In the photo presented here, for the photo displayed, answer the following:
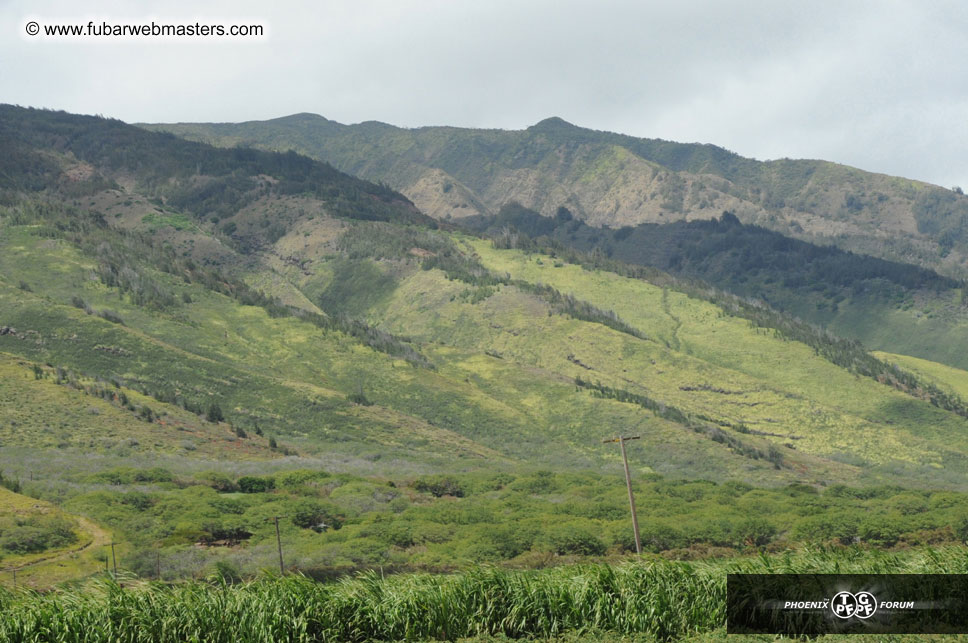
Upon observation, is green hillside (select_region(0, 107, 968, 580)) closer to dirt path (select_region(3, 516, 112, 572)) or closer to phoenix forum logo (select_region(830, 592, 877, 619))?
dirt path (select_region(3, 516, 112, 572))

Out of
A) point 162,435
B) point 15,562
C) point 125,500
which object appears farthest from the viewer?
point 162,435

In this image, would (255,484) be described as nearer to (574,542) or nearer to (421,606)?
(574,542)

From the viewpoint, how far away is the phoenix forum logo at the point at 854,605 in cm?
3109

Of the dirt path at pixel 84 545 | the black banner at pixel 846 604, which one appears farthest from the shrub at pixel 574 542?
the black banner at pixel 846 604

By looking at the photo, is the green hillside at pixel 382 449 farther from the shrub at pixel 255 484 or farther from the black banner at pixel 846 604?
the black banner at pixel 846 604

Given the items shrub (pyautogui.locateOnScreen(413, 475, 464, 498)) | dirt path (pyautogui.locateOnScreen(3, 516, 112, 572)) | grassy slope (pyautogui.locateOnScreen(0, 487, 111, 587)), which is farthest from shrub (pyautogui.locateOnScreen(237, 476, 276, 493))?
dirt path (pyautogui.locateOnScreen(3, 516, 112, 572))

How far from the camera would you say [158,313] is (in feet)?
607

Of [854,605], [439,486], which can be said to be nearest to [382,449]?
[439,486]

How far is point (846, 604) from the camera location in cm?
3128

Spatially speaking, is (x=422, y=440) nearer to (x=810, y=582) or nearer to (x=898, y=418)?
(x=898, y=418)

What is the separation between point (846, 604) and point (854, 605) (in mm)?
242

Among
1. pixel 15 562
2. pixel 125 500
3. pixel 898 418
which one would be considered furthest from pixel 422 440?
pixel 898 418

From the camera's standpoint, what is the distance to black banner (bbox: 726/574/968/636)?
3091 cm

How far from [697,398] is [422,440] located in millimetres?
72526
